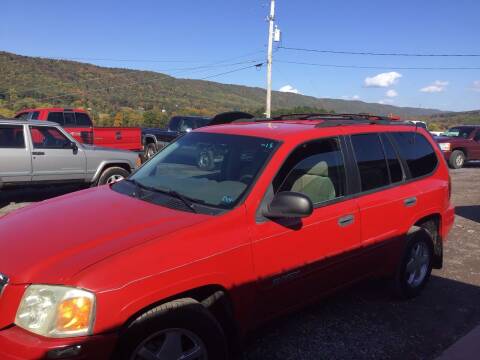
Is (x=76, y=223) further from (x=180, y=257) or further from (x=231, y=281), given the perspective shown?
(x=231, y=281)

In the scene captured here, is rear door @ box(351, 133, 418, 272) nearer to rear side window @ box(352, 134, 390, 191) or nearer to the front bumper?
rear side window @ box(352, 134, 390, 191)

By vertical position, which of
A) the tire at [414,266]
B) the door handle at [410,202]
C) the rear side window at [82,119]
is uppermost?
the rear side window at [82,119]

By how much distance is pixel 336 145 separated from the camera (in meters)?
3.79

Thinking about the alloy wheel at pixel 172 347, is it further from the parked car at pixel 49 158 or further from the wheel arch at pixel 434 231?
the parked car at pixel 49 158

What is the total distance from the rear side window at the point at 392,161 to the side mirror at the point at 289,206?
161 cm

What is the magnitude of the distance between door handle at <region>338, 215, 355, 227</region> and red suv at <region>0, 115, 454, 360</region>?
0.01 m

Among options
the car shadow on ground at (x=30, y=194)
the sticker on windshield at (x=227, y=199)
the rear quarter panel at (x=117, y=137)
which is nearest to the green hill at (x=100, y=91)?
the rear quarter panel at (x=117, y=137)

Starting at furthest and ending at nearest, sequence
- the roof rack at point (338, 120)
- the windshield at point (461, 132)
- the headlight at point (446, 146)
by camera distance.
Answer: the windshield at point (461, 132), the headlight at point (446, 146), the roof rack at point (338, 120)

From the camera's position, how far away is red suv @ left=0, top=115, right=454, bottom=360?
228 centimetres

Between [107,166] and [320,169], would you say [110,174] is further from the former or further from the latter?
[320,169]

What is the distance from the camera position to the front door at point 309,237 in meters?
3.04

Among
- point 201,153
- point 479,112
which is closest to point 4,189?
point 201,153

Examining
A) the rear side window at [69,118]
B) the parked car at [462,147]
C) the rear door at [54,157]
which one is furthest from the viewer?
the parked car at [462,147]

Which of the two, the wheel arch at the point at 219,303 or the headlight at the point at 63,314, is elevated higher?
the headlight at the point at 63,314
